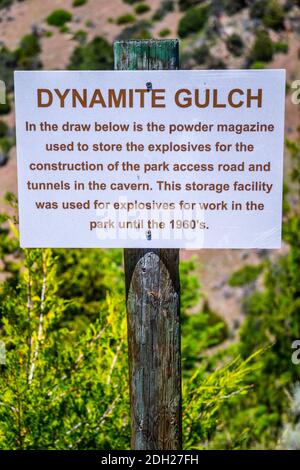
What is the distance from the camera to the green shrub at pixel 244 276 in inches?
653

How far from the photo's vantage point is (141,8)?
2844 cm

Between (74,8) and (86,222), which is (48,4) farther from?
(86,222)

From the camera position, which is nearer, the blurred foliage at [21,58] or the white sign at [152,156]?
the white sign at [152,156]

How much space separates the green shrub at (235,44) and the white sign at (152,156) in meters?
23.8

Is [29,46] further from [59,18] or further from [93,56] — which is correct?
[93,56]

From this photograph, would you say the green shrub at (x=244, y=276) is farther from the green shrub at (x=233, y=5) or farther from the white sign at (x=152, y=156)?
the white sign at (x=152, y=156)

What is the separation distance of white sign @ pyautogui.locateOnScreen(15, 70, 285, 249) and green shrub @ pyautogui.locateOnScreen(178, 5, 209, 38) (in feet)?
84.4

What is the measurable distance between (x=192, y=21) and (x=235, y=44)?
8.74 feet

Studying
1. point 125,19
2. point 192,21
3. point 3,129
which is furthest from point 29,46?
point 192,21

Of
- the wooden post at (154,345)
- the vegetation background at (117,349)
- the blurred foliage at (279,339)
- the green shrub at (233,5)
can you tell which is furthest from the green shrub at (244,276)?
the wooden post at (154,345)

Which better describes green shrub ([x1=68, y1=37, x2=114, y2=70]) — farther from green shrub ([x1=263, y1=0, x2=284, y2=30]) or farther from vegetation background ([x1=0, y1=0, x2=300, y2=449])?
vegetation background ([x1=0, y1=0, x2=300, y2=449])

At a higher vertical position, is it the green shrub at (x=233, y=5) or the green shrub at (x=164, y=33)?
the green shrub at (x=233, y=5)
